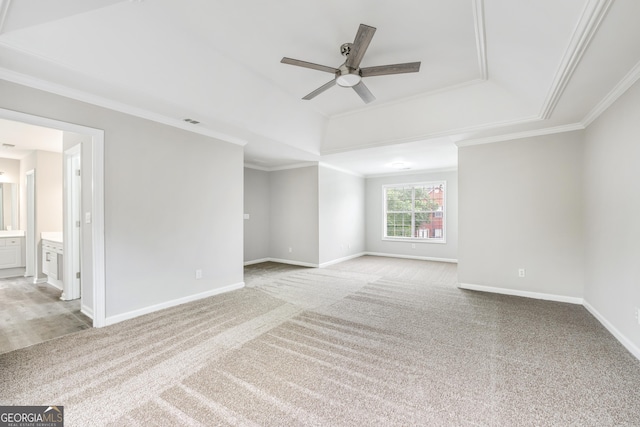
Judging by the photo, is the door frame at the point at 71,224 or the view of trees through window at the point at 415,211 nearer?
the door frame at the point at 71,224

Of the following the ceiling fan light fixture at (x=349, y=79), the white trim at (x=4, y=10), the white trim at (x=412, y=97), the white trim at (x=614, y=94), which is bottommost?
the white trim at (x=614, y=94)

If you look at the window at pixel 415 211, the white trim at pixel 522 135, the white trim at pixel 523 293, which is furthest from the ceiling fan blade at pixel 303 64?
the window at pixel 415 211

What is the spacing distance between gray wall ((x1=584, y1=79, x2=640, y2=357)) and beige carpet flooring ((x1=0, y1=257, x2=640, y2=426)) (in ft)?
0.96

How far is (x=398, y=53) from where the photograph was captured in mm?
2949

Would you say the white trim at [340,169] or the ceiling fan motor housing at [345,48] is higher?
the ceiling fan motor housing at [345,48]

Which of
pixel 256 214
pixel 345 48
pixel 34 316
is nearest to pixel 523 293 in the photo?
pixel 345 48

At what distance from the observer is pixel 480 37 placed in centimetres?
253

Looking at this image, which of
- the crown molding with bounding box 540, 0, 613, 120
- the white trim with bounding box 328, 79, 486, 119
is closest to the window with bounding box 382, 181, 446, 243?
the white trim with bounding box 328, 79, 486, 119

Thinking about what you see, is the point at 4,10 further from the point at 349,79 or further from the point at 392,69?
the point at 392,69

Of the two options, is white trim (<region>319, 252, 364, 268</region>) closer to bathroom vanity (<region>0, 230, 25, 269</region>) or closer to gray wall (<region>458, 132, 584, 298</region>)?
gray wall (<region>458, 132, 584, 298</region>)

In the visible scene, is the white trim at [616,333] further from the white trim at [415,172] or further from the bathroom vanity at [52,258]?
the bathroom vanity at [52,258]

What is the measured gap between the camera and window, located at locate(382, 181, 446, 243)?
741 centimetres

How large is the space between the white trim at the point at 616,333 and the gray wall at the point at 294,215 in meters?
4.45

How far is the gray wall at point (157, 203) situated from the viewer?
293cm
